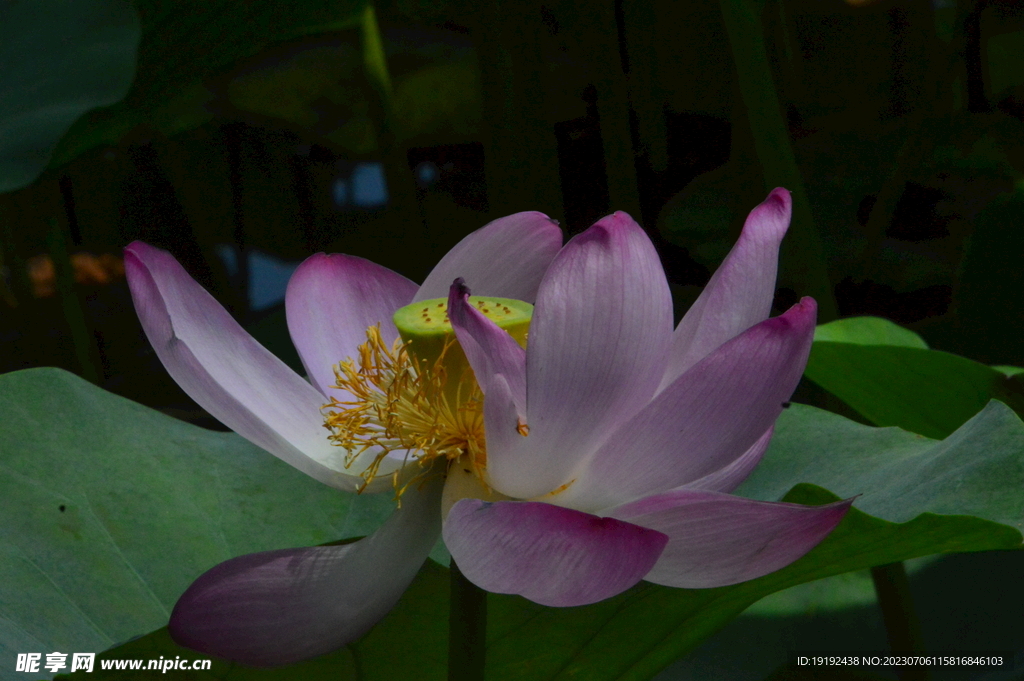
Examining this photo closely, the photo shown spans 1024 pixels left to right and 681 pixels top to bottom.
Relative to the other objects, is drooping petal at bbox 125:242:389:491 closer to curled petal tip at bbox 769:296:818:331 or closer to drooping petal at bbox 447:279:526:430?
drooping petal at bbox 447:279:526:430

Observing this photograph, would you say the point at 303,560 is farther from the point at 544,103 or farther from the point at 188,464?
the point at 544,103

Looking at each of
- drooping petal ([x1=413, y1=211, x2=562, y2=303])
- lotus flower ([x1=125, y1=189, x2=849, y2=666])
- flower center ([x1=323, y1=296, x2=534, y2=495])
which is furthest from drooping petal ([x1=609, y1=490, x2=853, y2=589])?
drooping petal ([x1=413, y1=211, x2=562, y2=303])

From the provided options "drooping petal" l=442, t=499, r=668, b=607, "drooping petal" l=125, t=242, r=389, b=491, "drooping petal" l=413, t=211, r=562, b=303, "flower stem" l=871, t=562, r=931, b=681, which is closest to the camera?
"drooping petal" l=442, t=499, r=668, b=607

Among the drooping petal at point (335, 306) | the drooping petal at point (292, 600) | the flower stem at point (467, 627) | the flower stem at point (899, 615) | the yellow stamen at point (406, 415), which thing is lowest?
the flower stem at point (899, 615)

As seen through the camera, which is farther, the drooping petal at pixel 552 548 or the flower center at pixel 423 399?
the flower center at pixel 423 399

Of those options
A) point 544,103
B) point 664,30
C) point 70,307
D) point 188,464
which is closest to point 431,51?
point 664,30

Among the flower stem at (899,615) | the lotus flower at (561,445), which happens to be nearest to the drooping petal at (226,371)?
the lotus flower at (561,445)

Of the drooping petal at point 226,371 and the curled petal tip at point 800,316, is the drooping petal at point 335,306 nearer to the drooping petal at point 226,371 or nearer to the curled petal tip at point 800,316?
the drooping petal at point 226,371
